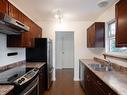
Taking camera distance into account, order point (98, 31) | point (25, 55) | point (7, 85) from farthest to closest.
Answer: point (25, 55) < point (98, 31) < point (7, 85)

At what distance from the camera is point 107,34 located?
15.2 ft

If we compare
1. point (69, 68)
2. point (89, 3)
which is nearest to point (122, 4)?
point (89, 3)

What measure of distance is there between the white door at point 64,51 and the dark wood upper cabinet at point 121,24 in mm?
7367

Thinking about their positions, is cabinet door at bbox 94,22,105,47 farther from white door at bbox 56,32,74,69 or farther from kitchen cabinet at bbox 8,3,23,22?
white door at bbox 56,32,74,69

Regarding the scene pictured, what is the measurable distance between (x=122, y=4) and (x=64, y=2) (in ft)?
5.58

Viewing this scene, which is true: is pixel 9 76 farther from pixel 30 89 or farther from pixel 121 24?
pixel 121 24

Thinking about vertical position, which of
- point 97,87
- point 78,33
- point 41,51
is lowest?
point 97,87

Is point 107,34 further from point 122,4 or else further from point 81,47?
point 122,4

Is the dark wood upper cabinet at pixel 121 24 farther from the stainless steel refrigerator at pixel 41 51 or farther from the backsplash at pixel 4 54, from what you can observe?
the stainless steel refrigerator at pixel 41 51

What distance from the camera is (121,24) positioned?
228 centimetres

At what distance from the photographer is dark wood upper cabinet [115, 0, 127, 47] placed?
7.03 feet

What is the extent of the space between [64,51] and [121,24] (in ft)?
25.0

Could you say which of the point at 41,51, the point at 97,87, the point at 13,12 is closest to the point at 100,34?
the point at 41,51

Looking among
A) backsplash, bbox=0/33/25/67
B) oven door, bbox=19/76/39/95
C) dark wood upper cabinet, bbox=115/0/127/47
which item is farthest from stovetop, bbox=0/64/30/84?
dark wood upper cabinet, bbox=115/0/127/47
